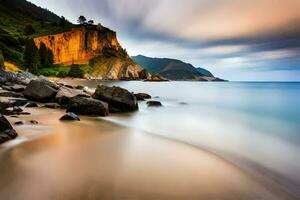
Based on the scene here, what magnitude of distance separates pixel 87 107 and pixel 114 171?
8316mm

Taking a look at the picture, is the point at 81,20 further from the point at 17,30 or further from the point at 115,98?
the point at 115,98

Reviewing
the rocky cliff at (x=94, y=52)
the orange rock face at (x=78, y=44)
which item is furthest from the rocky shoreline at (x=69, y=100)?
the orange rock face at (x=78, y=44)

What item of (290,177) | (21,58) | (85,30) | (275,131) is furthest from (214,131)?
(85,30)

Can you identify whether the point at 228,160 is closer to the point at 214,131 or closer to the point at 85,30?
the point at 214,131

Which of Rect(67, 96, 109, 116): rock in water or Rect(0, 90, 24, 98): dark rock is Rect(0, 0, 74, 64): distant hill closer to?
Rect(0, 90, 24, 98): dark rock

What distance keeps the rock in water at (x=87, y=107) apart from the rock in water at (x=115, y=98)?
5.54 ft

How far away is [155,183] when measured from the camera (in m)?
4.94

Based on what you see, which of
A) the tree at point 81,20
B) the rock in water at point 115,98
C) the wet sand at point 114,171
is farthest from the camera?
the tree at point 81,20

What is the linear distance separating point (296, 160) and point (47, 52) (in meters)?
97.5

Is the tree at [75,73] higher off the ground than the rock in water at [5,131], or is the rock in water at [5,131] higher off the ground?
the rock in water at [5,131]

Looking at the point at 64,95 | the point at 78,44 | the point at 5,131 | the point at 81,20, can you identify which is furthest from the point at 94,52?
the point at 5,131

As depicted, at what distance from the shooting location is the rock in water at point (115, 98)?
1555cm

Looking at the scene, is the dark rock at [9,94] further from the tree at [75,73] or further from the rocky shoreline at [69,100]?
the tree at [75,73]

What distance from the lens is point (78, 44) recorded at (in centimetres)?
12406
